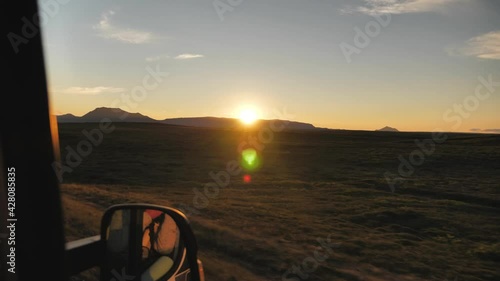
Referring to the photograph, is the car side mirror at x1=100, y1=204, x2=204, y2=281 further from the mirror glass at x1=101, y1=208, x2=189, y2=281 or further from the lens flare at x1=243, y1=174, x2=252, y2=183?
the lens flare at x1=243, y1=174, x2=252, y2=183

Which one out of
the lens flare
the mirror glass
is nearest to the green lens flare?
the lens flare

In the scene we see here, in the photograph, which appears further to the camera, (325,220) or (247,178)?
(247,178)

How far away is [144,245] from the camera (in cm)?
213

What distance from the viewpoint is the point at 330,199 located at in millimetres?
19016

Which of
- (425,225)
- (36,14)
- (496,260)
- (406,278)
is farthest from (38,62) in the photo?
(425,225)

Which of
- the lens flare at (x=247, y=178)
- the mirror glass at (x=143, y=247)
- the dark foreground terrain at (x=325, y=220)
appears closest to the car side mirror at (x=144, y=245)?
the mirror glass at (x=143, y=247)

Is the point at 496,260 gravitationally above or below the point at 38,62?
below

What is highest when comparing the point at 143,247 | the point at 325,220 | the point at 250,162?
the point at 143,247

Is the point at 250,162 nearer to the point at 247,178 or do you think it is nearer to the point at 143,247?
the point at 247,178

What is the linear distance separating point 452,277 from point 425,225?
215 inches

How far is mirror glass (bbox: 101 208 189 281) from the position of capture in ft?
6.72

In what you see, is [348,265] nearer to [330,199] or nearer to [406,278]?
[406,278]

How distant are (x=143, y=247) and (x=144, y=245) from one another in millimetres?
12

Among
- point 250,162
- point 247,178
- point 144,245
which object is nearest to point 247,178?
point 247,178
